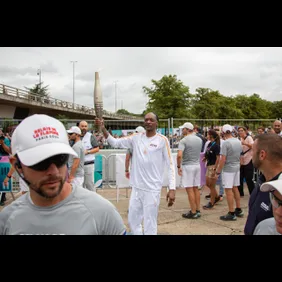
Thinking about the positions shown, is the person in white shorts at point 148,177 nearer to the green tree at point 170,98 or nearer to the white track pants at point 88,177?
the white track pants at point 88,177

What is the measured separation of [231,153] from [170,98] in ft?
112

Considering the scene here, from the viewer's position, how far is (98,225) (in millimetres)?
1555

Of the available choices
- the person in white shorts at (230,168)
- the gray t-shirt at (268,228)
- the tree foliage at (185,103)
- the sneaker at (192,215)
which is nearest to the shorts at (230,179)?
the person in white shorts at (230,168)

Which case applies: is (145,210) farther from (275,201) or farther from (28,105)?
(28,105)

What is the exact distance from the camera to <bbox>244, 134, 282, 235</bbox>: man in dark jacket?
7.66 feet

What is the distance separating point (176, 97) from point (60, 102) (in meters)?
15.6

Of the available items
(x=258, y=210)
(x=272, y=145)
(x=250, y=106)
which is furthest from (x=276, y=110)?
(x=258, y=210)

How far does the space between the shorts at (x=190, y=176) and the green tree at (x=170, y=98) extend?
33529 mm

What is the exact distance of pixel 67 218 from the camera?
5.07 ft

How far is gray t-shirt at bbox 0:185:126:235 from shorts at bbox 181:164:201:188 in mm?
5118

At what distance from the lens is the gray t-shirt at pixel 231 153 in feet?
21.2

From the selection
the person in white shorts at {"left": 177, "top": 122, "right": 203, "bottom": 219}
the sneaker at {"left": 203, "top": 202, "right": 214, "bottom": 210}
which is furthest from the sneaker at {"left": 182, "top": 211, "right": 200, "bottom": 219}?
the sneaker at {"left": 203, "top": 202, "right": 214, "bottom": 210}
